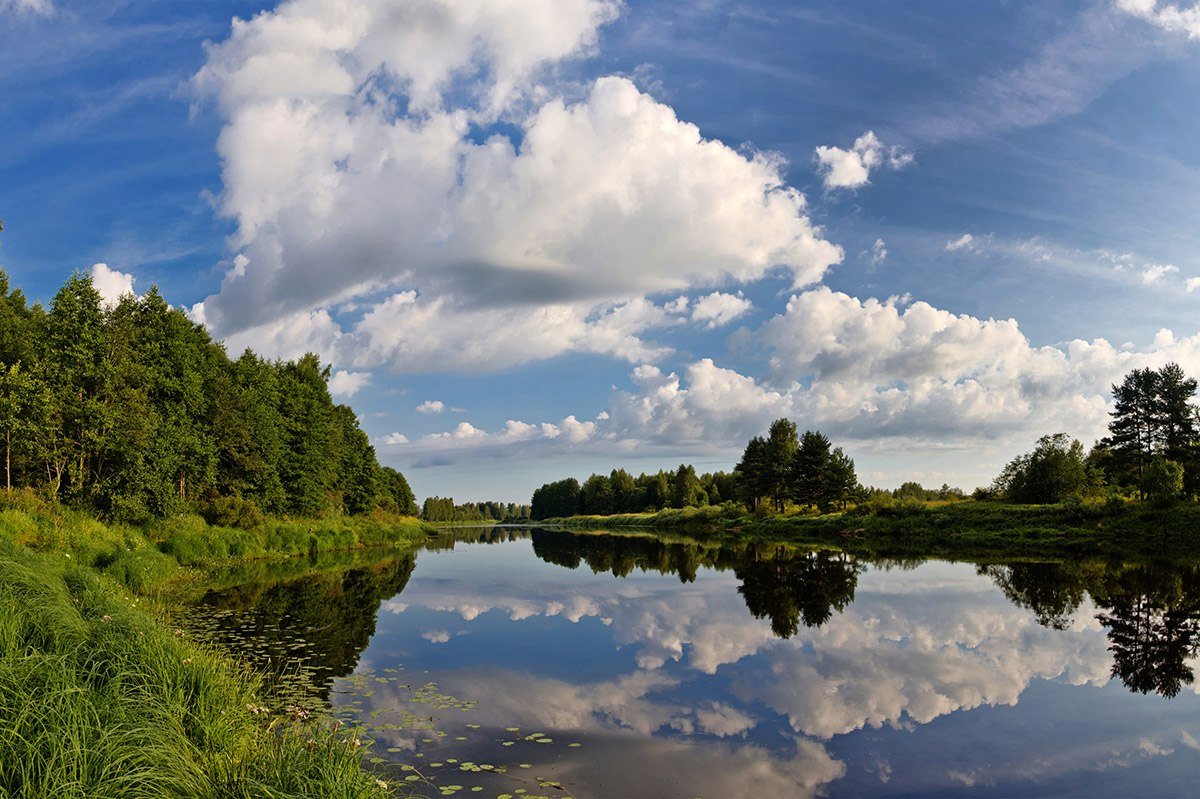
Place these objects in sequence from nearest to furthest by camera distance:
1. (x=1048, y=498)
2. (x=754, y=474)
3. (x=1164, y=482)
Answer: (x=1164, y=482) → (x=1048, y=498) → (x=754, y=474)

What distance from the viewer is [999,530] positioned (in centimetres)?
5738

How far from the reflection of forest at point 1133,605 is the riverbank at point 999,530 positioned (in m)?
9.97

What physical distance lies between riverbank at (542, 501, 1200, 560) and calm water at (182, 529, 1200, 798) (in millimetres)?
19441

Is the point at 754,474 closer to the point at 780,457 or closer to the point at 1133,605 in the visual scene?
the point at 780,457

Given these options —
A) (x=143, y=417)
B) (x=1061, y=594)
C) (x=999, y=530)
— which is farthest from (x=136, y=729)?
(x=999, y=530)

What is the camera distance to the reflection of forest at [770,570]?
24.5m

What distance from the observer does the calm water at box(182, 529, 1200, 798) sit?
9883 millimetres

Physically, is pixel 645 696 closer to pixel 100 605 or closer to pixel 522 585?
pixel 100 605

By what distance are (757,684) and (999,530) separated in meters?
53.8

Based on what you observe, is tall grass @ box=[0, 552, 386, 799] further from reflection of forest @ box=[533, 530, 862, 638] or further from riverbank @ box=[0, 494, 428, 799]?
reflection of forest @ box=[533, 530, 862, 638]

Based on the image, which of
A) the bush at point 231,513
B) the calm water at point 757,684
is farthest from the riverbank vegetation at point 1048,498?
the bush at point 231,513

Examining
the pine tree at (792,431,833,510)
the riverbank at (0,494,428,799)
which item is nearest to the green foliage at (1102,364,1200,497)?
the pine tree at (792,431,833,510)

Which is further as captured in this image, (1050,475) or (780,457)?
(780,457)

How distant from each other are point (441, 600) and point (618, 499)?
14663 cm
